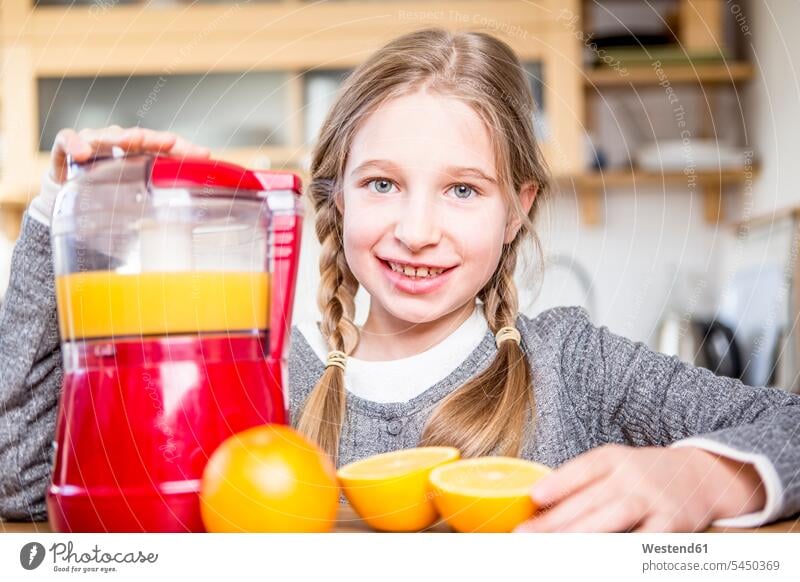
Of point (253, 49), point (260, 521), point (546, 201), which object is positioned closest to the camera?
point (260, 521)

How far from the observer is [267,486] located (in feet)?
0.98

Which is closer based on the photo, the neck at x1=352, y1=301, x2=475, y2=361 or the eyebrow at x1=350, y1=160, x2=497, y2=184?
the eyebrow at x1=350, y1=160, x2=497, y2=184

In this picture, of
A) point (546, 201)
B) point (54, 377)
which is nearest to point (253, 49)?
point (546, 201)

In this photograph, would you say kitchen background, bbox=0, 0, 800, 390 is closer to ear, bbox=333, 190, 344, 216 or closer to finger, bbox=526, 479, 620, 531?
ear, bbox=333, 190, 344, 216

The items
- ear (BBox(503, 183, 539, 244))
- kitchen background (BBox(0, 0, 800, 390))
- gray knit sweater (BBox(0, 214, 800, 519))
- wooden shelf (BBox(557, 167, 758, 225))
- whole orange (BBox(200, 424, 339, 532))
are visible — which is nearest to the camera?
whole orange (BBox(200, 424, 339, 532))

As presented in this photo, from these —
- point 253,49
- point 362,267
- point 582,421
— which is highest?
point 253,49

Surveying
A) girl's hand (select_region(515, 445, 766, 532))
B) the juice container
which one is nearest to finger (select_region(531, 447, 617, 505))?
girl's hand (select_region(515, 445, 766, 532))

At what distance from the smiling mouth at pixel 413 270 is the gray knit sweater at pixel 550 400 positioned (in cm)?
8

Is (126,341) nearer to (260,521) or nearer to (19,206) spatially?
(260,521)

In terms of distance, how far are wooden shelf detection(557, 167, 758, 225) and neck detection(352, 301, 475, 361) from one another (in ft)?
2.05

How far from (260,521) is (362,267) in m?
0.22

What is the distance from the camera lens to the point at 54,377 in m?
0.44

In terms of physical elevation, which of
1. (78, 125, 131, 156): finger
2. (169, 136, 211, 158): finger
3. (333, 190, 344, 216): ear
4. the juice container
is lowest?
the juice container

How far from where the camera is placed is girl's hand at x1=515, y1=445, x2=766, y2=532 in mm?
321
